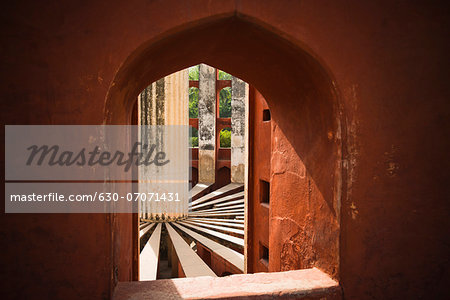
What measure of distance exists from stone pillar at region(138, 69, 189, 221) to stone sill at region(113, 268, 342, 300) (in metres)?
5.09

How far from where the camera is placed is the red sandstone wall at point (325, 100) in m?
1.45

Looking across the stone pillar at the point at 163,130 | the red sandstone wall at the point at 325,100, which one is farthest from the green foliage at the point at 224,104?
the red sandstone wall at the point at 325,100

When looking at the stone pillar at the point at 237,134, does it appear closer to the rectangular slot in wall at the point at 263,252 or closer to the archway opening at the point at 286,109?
the rectangular slot in wall at the point at 263,252

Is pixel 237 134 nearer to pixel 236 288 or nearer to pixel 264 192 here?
pixel 264 192

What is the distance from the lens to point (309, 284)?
1742mm

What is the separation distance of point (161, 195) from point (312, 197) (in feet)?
17.3

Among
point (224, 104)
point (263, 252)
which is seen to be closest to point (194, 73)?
point (224, 104)

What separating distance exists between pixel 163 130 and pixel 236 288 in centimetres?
553

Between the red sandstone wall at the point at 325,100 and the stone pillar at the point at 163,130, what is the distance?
4.94 meters

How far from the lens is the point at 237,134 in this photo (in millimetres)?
12336

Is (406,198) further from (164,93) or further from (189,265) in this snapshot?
(164,93)

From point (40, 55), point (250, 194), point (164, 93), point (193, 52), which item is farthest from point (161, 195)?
point (40, 55)

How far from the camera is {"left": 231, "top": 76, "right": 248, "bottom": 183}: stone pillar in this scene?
12.3 metres

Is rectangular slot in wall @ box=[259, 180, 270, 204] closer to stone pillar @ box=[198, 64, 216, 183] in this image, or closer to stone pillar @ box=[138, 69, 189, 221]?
stone pillar @ box=[138, 69, 189, 221]
